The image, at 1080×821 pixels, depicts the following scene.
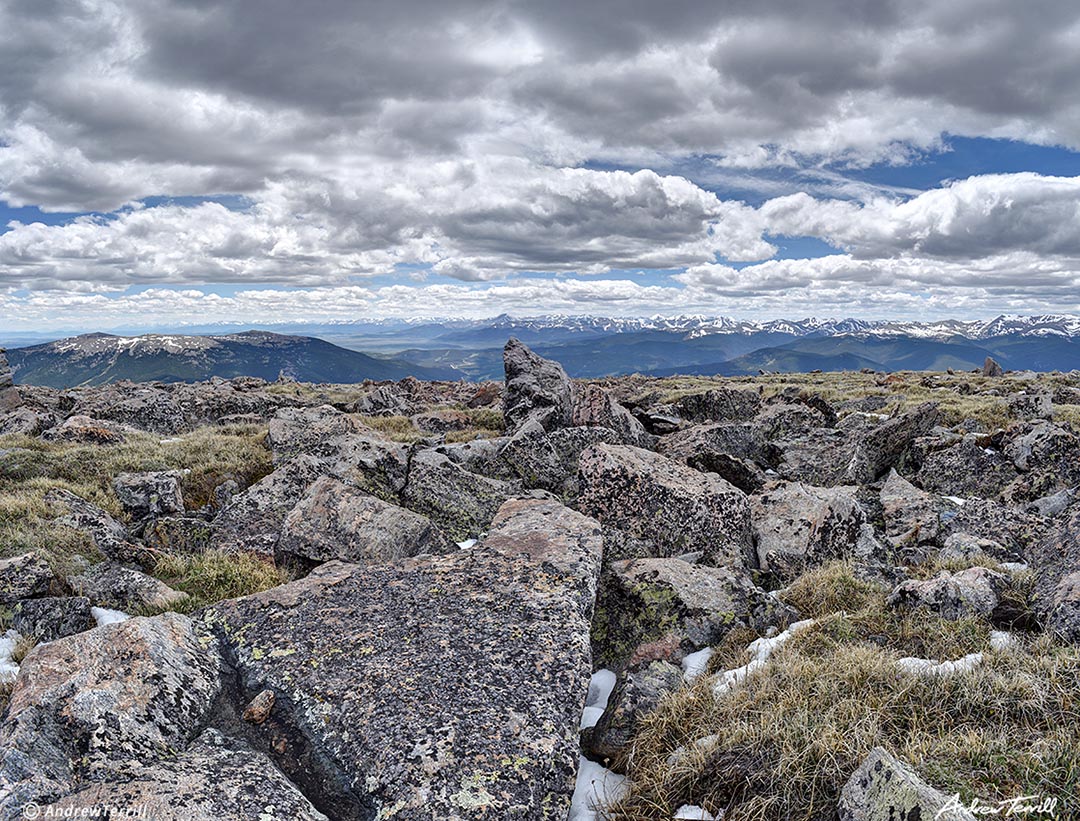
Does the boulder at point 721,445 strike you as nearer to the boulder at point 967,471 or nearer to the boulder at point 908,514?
the boulder at point 908,514

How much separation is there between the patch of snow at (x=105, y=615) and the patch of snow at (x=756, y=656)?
901 cm

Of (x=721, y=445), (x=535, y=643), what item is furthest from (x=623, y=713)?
(x=721, y=445)

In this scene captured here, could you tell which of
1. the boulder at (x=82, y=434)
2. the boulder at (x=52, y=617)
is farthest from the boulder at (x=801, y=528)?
the boulder at (x=82, y=434)

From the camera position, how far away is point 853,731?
557 centimetres

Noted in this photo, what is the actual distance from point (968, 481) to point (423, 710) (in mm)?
17480

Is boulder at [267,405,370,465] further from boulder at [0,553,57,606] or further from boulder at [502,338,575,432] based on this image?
boulder at [0,553,57,606]

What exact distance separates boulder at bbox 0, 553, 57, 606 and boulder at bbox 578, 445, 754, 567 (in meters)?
9.74

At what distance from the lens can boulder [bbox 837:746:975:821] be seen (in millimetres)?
4344

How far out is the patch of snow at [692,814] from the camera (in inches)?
211

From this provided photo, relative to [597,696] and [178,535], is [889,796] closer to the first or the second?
[597,696]

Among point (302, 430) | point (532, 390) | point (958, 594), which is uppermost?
point (532, 390)

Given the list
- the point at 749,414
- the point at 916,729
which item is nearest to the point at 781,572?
the point at 916,729

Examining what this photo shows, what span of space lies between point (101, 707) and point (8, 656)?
152 inches

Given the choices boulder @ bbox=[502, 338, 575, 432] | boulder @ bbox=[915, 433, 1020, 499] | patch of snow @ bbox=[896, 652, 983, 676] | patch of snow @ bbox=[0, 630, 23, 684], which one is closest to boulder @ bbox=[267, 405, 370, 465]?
boulder @ bbox=[502, 338, 575, 432]
